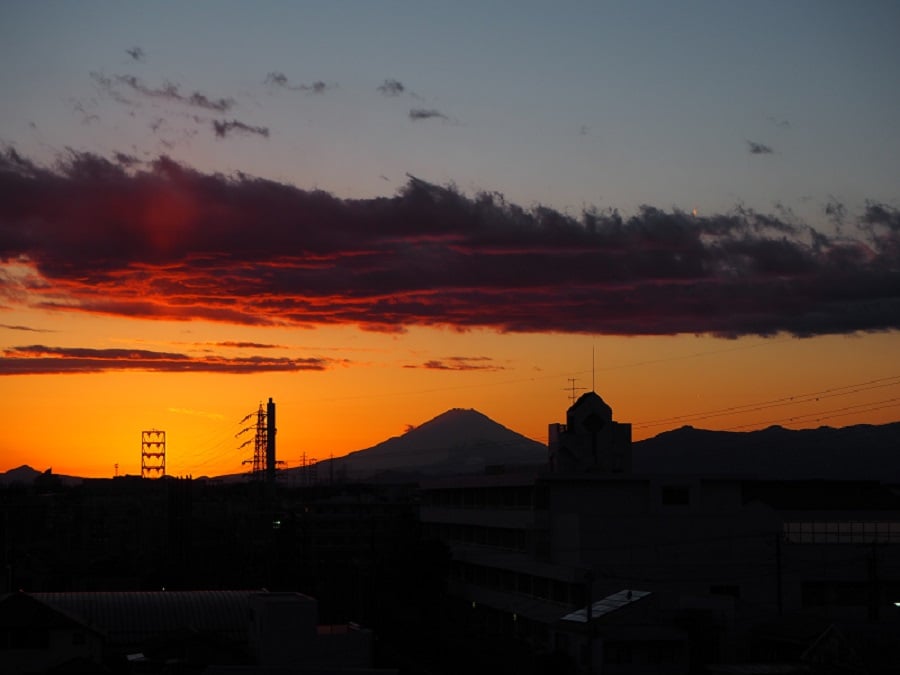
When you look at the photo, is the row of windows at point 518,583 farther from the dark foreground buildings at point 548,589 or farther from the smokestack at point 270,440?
the smokestack at point 270,440

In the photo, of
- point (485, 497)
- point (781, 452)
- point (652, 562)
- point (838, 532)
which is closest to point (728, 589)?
point (652, 562)

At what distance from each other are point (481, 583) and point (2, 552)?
2905 cm

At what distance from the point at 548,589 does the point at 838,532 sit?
39.4 ft

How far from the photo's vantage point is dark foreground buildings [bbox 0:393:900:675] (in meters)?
29.7

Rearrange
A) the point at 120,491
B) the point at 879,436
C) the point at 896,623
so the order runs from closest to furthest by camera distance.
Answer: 1. the point at 896,623
2. the point at 120,491
3. the point at 879,436

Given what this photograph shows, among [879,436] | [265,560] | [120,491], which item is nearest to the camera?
[265,560]

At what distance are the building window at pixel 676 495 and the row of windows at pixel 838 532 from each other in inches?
158

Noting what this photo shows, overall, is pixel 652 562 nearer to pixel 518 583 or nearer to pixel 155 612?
pixel 518 583

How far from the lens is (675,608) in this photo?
32.5 meters

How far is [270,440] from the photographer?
8619 centimetres

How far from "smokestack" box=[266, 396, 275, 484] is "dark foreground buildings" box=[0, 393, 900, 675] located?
17.8 meters

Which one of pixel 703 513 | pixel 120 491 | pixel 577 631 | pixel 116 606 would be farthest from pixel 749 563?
pixel 120 491

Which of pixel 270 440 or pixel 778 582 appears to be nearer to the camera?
pixel 778 582

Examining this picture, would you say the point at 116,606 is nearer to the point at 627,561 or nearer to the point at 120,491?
the point at 627,561
